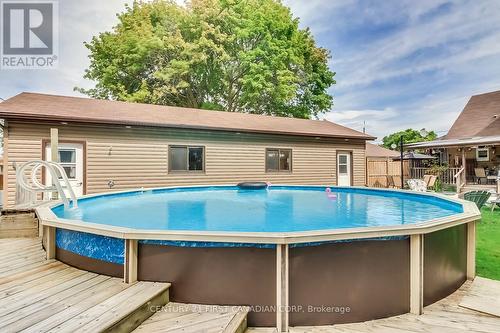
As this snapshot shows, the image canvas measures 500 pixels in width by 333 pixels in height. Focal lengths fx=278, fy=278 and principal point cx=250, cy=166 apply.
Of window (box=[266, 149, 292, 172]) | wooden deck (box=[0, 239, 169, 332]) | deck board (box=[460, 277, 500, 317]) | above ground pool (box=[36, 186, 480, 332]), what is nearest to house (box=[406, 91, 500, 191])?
window (box=[266, 149, 292, 172])

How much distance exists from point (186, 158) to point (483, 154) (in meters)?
15.2

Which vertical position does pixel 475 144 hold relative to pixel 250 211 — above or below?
above

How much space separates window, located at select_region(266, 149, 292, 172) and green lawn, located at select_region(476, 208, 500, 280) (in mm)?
6529

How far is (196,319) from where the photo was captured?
2.19m

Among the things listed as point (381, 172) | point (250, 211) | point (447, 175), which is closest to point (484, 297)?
point (250, 211)

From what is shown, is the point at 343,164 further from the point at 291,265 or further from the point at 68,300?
the point at 68,300

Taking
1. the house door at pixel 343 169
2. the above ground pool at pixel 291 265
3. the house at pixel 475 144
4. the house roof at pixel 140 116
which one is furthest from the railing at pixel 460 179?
the above ground pool at pixel 291 265

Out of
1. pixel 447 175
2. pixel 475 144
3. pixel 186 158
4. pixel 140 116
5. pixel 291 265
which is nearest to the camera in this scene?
pixel 291 265

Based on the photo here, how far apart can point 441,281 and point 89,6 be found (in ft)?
60.0

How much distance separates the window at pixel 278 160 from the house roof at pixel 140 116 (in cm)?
88

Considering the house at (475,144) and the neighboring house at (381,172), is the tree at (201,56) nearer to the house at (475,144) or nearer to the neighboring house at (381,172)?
the neighboring house at (381,172)

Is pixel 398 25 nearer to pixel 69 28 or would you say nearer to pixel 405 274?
pixel 405 274

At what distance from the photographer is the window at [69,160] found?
8023 millimetres

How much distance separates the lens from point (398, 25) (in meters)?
14.6
